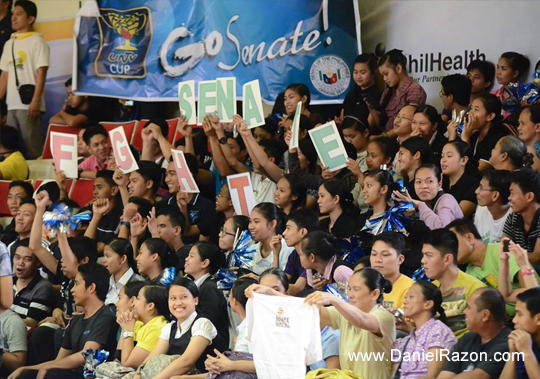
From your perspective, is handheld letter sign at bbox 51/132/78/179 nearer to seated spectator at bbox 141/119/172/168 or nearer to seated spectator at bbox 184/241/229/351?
seated spectator at bbox 141/119/172/168

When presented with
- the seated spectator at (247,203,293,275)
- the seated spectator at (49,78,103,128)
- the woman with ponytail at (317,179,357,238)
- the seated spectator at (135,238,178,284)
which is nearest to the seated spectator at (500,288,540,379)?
the woman with ponytail at (317,179,357,238)

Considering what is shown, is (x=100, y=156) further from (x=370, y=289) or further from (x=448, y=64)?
(x=370, y=289)

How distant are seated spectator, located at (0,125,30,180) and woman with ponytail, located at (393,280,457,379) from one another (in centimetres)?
528

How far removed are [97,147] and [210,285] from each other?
3.11 meters

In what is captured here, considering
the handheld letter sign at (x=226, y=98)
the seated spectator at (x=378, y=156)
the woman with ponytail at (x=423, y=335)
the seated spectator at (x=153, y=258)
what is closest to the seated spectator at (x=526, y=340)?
the woman with ponytail at (x=423, y=335)

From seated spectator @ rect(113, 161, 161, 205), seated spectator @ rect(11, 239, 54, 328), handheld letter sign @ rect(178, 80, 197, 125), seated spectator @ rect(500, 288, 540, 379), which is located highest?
handheld letter sign @ rect(178, 80, 197, 125)

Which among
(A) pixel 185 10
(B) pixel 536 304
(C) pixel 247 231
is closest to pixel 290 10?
(A) pixel 185 10

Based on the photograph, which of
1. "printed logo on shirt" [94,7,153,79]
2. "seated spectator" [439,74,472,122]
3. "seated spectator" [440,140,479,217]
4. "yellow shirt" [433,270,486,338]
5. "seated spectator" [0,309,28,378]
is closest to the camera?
"yellow shirt" [433,270,486,338]

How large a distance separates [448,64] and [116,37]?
3.28m

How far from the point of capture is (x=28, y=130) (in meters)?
10.4

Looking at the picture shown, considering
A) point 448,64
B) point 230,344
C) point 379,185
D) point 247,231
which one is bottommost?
point 230,344

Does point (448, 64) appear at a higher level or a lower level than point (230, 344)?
higher

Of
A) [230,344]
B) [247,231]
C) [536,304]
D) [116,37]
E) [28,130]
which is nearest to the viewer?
[536,304]

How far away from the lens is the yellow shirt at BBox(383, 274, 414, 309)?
214 inches
